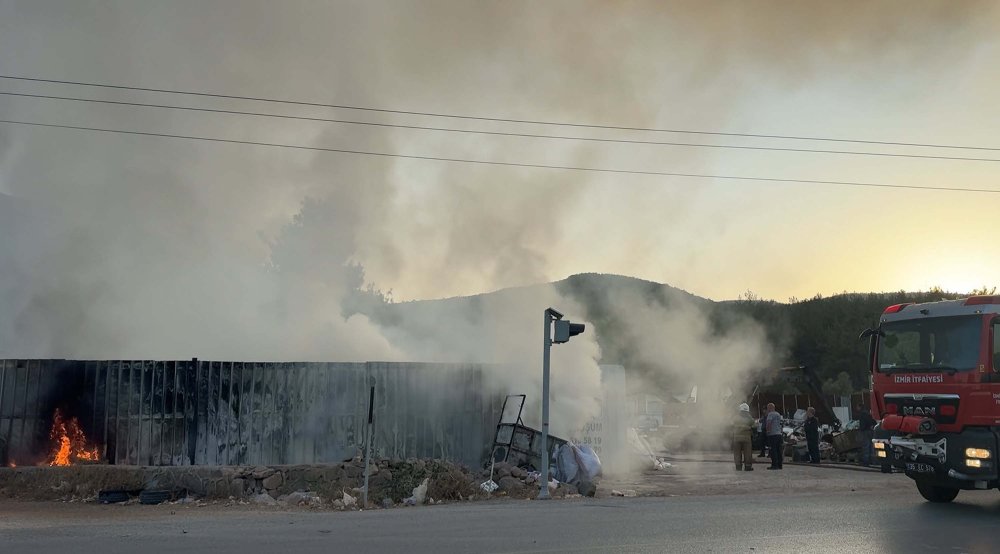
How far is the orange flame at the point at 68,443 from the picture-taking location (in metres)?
13.8

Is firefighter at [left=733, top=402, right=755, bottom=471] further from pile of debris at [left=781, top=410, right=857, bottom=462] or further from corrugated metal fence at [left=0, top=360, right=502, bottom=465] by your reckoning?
corrugated metal fence at [left=0, top=360, right=502, bottom=465]

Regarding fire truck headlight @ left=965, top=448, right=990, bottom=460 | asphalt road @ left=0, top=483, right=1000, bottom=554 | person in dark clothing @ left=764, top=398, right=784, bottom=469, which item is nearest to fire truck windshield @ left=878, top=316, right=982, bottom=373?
fire truck headlight @ left=965, top=448, right=990, bottom=460

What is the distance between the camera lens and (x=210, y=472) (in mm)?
13078

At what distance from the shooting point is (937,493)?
1126 centimetres

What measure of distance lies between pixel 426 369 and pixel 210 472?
4567 millimetres

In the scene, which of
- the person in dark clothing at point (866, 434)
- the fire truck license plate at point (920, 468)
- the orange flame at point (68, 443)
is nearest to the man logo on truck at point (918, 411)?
the fire truck license plate at point (920, 468)

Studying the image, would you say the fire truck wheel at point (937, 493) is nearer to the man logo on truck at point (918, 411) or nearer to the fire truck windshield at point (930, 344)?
the man logo on truck at point (918, 411)

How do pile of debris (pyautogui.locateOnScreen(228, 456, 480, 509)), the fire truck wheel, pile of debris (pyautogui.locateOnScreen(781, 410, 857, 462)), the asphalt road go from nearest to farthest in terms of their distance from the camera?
the asphalt road, the fire truck wheel, pile of debris (pyautogui.locateOnScreen(228, 456, 480, 509)), pile of debris (pyautogui.locateOnScreen(781, 410, 857, 462))

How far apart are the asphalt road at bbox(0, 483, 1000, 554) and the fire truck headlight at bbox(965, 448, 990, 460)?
73 cm

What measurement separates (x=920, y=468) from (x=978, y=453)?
0.79 meters

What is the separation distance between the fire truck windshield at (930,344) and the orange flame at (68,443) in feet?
44.5

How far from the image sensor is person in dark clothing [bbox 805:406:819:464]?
1992 centimetres

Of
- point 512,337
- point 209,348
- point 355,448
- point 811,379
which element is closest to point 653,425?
point 811,379

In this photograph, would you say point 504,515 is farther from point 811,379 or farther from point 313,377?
point 811,379
